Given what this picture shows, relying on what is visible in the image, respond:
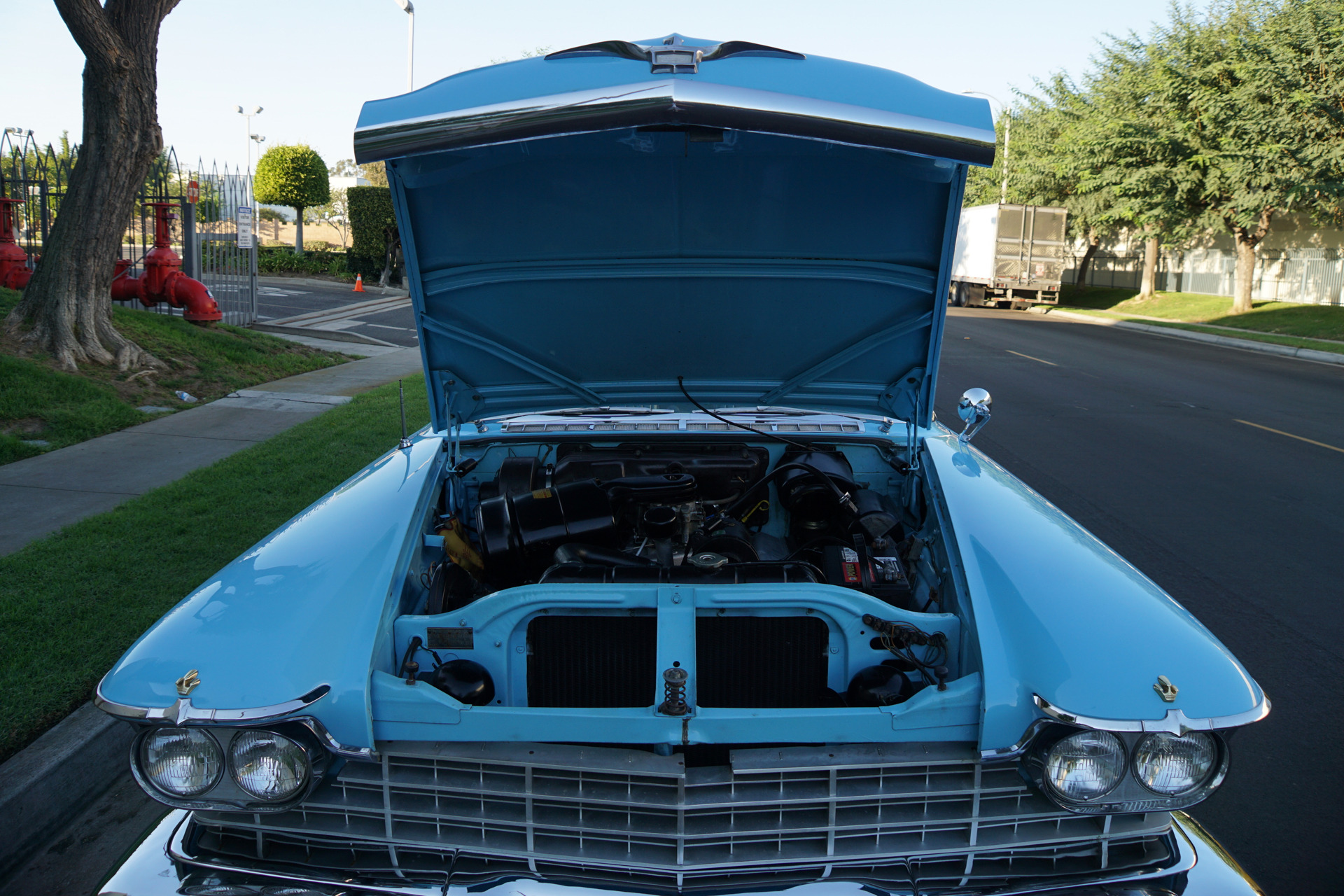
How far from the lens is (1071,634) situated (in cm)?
202

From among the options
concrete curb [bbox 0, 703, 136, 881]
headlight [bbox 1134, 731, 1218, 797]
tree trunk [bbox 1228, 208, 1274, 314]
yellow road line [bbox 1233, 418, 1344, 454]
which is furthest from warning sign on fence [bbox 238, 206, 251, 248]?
tree trunk [bbox 1228, 208, 1274, 314]

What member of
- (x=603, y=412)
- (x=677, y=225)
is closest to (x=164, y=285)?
(x=603, y=412)

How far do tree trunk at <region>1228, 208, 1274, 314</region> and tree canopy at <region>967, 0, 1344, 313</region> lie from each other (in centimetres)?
3

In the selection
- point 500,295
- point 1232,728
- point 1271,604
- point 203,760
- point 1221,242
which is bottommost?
point 1271,604

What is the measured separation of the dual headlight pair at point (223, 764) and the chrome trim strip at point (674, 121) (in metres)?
1.31

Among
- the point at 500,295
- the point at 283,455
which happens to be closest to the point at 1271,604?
the point at 500,295

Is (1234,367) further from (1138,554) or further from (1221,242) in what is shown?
(1221,242)

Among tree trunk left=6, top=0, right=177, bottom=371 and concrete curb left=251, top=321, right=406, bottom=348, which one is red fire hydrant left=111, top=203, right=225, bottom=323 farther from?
tree trunk left=6, top=0, right=177, bottom=371

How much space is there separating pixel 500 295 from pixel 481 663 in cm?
130

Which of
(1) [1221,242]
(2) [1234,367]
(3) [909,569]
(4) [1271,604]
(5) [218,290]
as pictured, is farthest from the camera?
(1) [1221,242]

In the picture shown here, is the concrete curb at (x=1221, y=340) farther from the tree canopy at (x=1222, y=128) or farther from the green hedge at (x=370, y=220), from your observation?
the green hedge at (x=370, y=220)

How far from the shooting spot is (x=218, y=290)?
14.0 m

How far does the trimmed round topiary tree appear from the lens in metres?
33.3

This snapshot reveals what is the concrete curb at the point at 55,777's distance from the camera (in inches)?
108
